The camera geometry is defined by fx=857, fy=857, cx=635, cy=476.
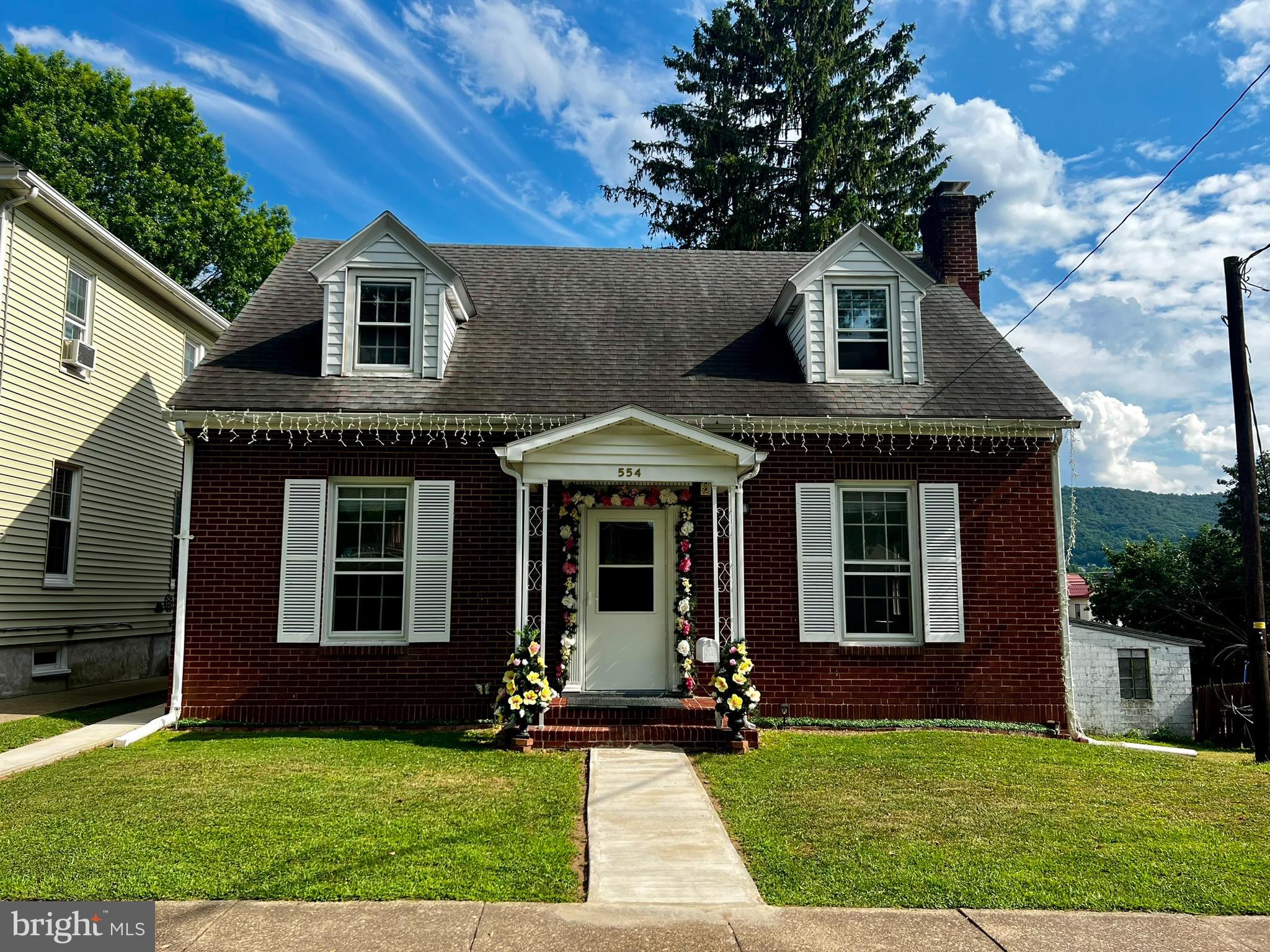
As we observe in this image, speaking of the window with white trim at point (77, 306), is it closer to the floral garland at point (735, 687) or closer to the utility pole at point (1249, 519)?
the floral garland at point (735, 687)

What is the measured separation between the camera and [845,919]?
426 centimetres

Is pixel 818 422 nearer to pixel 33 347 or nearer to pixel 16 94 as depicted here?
pixel 33 347

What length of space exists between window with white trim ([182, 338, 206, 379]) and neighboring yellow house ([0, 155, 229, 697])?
0.18 m

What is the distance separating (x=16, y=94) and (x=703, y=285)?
2119 centimetres

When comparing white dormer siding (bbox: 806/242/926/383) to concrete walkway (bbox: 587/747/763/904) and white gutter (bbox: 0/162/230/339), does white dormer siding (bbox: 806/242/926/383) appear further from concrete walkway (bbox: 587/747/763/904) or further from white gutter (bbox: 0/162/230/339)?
white gutter (bbox: 0/162/230/339)

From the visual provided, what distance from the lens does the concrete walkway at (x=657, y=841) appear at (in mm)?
4656

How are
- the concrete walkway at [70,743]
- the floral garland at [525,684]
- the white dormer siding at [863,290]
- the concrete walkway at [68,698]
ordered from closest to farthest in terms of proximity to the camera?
the concrete walkway at [70,743]
the floral garland at [525,684]
the concrete walkway at [68,698]
the white dormer siding at [863,290]

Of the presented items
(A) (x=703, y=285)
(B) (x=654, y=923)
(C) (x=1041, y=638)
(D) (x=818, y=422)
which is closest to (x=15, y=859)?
(B) (x=654, y=923)

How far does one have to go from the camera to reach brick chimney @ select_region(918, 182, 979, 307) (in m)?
12.8

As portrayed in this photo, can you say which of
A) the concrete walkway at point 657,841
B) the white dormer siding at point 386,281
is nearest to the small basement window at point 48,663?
the white dormer siding at point 386,281

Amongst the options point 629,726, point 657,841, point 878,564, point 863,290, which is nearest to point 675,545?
point 629,726

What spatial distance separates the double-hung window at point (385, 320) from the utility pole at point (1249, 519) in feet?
30.5

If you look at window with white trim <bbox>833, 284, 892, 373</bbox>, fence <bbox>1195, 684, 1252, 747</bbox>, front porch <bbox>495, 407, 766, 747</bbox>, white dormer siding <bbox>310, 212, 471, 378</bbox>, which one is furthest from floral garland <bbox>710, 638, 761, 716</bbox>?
fence <bbox>1195, 684, 1252, 747</bbox>

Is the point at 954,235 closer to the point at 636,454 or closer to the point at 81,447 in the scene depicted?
the point at 636,454
